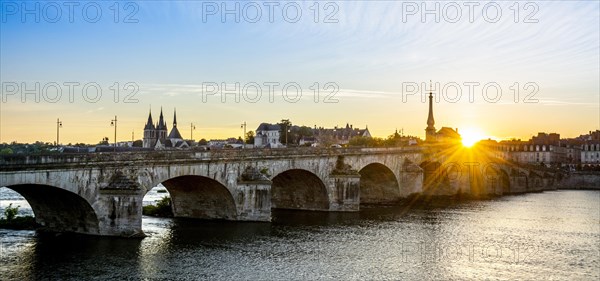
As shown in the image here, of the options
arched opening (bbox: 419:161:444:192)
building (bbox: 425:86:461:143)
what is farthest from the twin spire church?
arched opening (bbox: 419:161:444:192)

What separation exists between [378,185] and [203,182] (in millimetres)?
35685

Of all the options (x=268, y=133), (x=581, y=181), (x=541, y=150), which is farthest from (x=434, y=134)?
(x=268, y=133)

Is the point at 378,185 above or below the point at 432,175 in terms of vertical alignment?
below

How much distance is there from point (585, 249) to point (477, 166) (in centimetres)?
5101

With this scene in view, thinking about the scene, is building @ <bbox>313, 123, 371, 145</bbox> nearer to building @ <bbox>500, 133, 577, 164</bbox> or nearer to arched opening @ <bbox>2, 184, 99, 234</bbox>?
building @ <bbox>500, 133, 577, 164</bbox>

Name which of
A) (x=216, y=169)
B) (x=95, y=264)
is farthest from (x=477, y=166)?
(x=95, y=264)

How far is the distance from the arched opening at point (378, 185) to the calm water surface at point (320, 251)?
2146 cm

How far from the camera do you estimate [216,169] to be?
155 ft

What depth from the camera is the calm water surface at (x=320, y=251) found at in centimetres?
3206

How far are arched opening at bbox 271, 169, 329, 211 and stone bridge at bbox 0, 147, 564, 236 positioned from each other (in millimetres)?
104

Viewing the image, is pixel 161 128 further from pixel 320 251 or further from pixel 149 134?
pixel 320 251

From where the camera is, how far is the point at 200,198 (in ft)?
168

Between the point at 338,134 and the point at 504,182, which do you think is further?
the point at 338,134

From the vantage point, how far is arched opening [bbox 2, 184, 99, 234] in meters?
37.5
